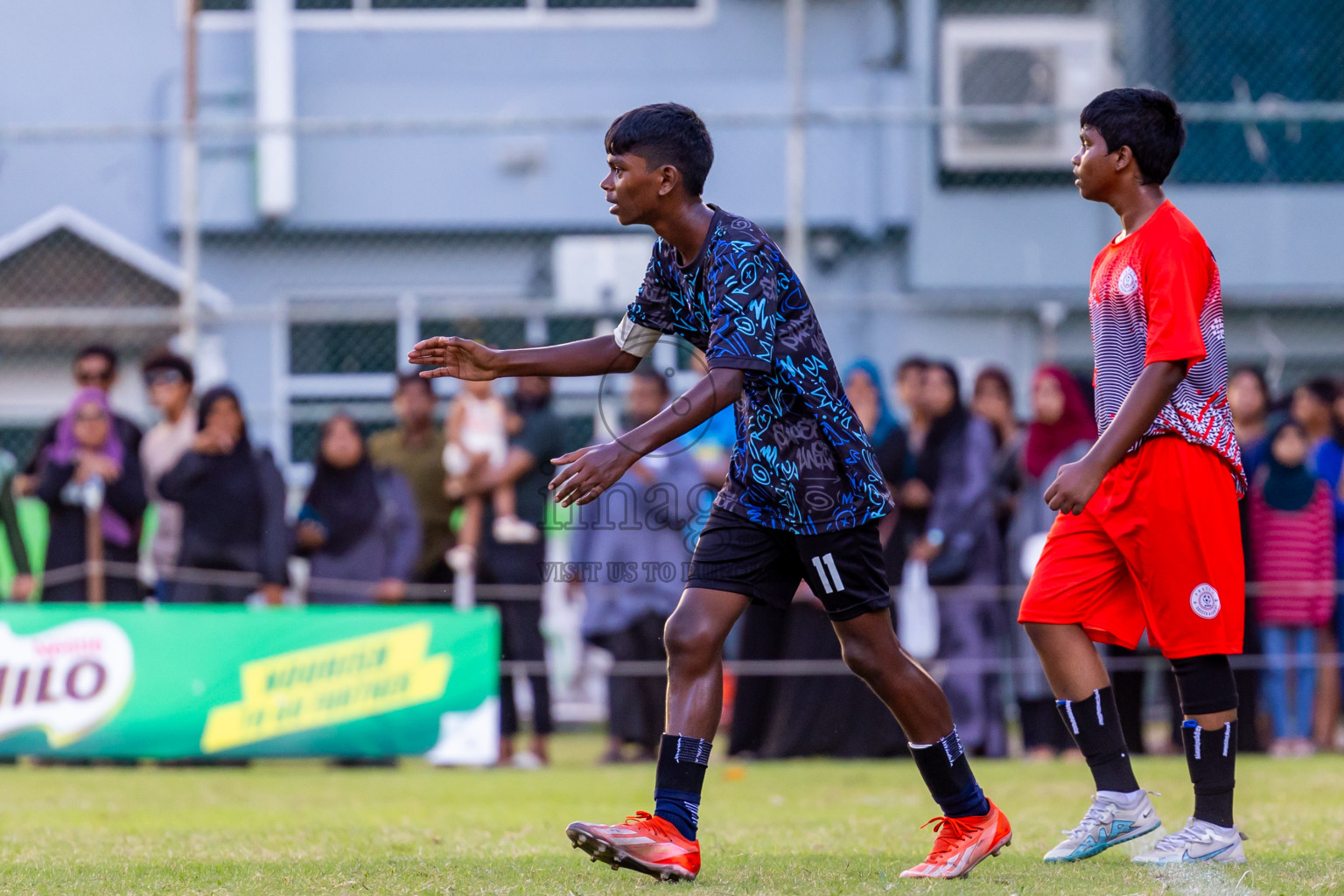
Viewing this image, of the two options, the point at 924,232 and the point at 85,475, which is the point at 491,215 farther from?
the point at 85,475

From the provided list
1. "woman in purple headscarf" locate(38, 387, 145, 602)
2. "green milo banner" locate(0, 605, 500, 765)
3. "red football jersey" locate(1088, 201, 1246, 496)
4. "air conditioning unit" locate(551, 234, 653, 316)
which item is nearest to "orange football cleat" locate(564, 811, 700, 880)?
"red football jersey" locate(1088, 201, 1246, 496)

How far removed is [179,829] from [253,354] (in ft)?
19.6

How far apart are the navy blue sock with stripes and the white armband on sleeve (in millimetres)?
1065

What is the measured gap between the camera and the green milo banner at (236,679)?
9.17 metres

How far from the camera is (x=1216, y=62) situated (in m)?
14.4

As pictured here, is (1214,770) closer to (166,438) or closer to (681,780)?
(681,780)

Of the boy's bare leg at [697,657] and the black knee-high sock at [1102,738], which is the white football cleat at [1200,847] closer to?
the black knee-high sock at [1102,738]

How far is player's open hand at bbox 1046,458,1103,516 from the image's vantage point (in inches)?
179

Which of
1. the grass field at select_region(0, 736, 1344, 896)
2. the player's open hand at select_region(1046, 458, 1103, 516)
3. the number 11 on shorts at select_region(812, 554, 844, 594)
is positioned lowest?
the grass field at select_region(0, 736, 1344, 896)

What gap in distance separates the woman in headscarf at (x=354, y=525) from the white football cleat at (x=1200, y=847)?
240 inches

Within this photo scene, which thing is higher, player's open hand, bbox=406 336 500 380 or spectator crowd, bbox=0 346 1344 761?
player's open hand, bbox=406 336 500 380

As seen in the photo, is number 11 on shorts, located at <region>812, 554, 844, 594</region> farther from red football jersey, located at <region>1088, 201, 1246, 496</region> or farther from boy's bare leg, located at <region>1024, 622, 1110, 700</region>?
red football jersey, located at <region>1088, 201, 1246, 496</region>

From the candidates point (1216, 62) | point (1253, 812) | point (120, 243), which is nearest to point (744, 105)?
point (1216, 62)

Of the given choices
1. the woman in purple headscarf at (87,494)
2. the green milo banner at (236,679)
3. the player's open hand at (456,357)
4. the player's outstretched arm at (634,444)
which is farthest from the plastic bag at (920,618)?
the player's outstretched arm at (634,444)
